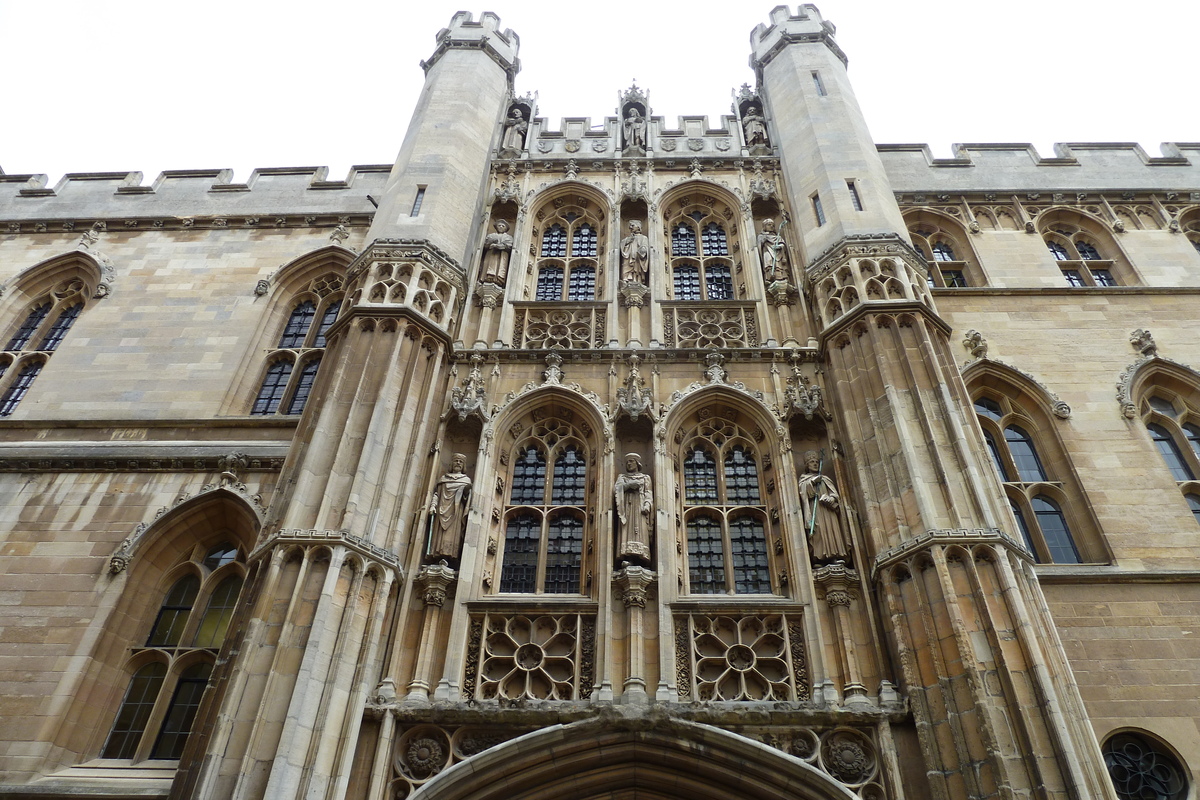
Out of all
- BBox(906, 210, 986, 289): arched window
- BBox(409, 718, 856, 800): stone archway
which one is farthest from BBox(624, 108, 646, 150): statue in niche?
BBox(409, 718, 856, 800): stone archway

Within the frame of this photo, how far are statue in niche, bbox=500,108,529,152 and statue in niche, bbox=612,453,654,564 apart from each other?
942cm

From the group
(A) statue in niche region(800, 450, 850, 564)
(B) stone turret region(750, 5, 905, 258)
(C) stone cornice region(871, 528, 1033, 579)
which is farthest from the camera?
(B) stone turret region(750, 5, 905, 258)

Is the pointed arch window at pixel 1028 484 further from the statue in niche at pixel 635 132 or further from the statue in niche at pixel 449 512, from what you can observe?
the statue in niche at pixel 635 132

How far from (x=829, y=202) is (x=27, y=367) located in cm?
1491

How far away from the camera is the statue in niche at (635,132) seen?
18062 mm

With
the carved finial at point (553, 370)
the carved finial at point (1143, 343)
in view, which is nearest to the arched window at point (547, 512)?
the carved finial at point (553, 370)

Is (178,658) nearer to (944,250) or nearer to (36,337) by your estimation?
(36,337)

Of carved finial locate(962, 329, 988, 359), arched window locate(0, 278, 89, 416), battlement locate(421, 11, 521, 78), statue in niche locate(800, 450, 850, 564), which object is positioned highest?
battlement locate(421, 11, 521, 78)

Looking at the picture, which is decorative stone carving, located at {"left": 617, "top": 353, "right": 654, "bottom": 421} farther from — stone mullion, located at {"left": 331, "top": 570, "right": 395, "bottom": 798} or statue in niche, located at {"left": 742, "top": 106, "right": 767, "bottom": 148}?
statue in niche, located at {"left": 742, "top": 106, "right": 767, "bottom": 148}

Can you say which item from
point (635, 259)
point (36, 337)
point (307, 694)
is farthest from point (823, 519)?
point (36, 337)

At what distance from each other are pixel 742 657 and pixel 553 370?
17.1 ft

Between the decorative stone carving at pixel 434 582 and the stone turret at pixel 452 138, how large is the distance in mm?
5750

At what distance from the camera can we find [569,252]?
1602 cm

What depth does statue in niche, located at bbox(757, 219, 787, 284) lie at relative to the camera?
14.3 m
